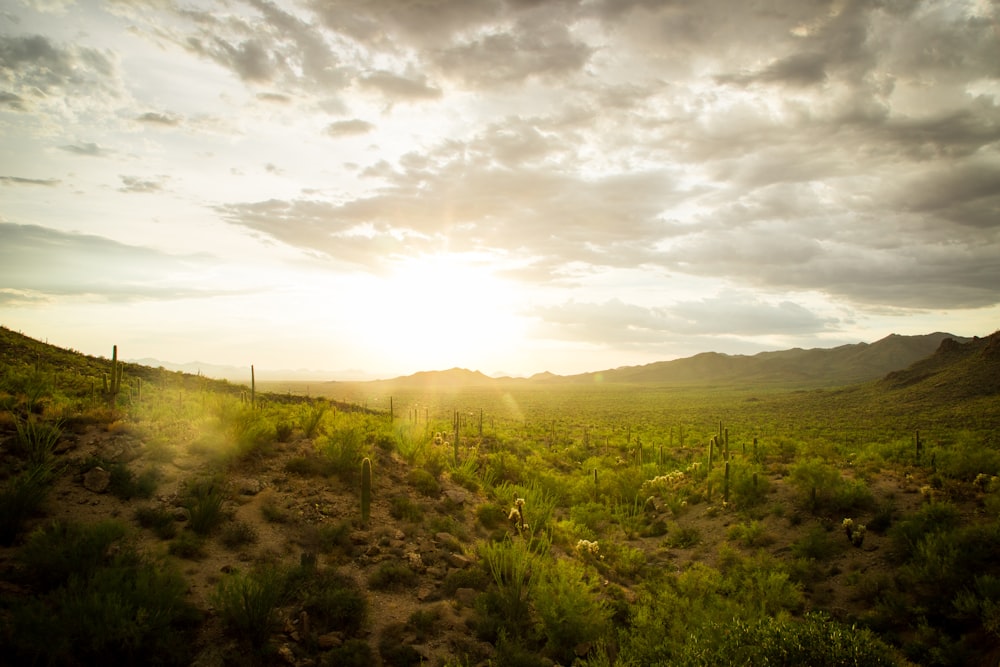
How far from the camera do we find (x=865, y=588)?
1062cm

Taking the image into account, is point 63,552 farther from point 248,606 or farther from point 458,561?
point 458,561

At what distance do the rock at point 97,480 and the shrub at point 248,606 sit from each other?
12.2ft

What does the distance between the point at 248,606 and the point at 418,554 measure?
4.27 metres

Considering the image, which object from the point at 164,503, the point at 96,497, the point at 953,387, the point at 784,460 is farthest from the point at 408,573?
the point at 953,387

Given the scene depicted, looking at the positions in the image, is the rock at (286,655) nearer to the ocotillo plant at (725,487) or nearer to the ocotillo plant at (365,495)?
the ocotillo plant at (365,495)

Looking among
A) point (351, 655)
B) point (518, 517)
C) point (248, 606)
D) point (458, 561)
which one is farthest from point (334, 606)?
point (518, 517)

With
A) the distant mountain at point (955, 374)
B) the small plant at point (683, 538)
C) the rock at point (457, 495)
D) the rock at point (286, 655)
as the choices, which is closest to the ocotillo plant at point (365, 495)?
the rock at point (457, 495)

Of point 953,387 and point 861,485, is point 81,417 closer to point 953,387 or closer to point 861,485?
point 861,485

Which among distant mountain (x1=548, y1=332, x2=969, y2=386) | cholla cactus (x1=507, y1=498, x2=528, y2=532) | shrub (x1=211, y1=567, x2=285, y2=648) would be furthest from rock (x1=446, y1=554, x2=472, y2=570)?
distant mountain (x1=548, y1=332, x2=969, y2=386)

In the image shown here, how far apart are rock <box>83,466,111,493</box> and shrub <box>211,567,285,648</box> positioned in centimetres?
370

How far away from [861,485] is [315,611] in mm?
15982

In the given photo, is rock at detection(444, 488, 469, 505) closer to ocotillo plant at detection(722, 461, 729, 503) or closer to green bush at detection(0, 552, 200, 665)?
green bush at detection(0, 552, 200, 665)

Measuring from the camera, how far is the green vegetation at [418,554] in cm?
673

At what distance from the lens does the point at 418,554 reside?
1080 centimetres
